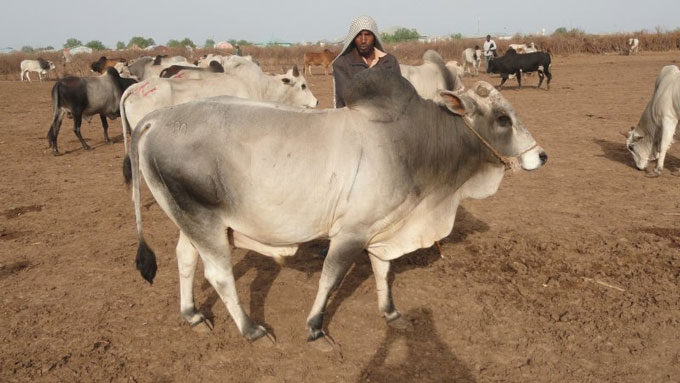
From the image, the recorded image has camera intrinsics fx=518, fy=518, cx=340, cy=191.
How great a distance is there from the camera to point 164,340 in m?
3.60

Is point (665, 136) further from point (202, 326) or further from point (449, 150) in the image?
point (202, 326)

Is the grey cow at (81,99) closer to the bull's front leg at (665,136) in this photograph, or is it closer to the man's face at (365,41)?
the man's face at (365,41)

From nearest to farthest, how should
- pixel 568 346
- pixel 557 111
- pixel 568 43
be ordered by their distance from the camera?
pixel 568 346 → pixel 557 111 → pixel 568 43

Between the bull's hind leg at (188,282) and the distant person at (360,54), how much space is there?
1686 mm

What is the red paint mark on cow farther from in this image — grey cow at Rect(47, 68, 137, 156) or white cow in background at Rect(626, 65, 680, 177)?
white cow in background at Rect(626, 65, 680, 177)

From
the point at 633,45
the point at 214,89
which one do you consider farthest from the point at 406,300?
the point at 633,45

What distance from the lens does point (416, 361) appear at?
130 inches

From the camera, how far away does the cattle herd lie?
3.03m

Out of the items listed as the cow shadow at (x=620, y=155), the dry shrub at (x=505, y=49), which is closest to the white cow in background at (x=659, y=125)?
the cow shadow at (x=620, y=155)

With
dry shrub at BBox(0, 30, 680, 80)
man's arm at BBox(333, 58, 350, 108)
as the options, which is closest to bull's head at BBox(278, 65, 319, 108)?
man's arm at BBox(333, 58, 350, 108)

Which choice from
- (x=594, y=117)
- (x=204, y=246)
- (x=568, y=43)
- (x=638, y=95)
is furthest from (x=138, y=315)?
(x=568, y=43)

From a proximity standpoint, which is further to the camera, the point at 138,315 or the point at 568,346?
the point at 138,315

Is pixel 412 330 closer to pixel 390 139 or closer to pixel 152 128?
pixel 390 139

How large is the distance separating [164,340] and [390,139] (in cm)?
209
